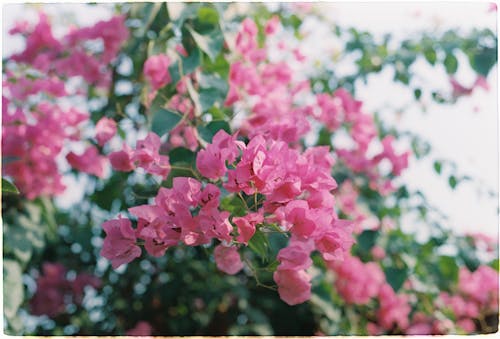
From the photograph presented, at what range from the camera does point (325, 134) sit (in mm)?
1830

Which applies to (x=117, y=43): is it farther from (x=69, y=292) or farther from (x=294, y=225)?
(x=294, y=225)

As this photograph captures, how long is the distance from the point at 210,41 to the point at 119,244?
558mm

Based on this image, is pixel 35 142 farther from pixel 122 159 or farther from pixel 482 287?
pixel 482 287

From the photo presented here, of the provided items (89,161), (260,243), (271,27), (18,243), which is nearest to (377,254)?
(271,27)

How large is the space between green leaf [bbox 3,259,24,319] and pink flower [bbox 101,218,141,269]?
79 cm

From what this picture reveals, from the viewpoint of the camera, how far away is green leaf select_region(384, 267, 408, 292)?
1564mm

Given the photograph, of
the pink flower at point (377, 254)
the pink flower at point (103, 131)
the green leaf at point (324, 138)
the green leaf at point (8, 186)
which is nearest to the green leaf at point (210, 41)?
the pink flower at point (103, 131)

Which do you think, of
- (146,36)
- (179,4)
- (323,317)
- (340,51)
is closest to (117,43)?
(146,36)

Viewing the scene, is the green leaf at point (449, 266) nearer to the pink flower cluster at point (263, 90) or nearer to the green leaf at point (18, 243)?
the pink flower cluster at point (263, 90)

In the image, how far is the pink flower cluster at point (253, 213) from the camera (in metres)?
0.69

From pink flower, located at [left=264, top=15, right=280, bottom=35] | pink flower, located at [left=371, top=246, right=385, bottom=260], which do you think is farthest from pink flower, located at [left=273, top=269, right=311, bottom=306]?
pink flower, located at [left=371, top=246, right=385, bottom=260]

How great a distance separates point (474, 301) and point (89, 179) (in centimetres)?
166

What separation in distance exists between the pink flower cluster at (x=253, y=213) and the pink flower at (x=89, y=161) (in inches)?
32.7

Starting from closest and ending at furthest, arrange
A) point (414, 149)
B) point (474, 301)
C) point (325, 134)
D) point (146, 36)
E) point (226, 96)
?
point (226, 96) → point (146, 36) → point (325, 134) → point (414, 149) → point (474, 301)
